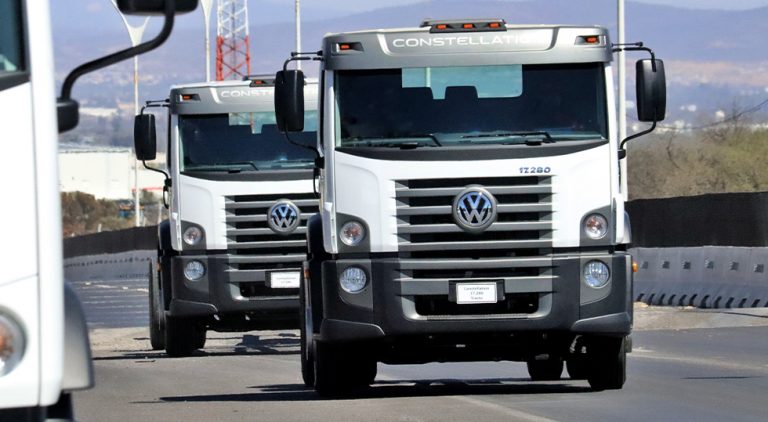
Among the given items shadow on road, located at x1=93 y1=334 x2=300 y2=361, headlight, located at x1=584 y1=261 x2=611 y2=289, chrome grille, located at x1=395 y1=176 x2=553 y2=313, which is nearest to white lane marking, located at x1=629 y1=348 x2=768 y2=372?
headlight, located at x1=584 y1=261 x2=611 y2=289

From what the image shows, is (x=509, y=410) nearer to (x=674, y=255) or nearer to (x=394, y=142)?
(x=394, y=142)

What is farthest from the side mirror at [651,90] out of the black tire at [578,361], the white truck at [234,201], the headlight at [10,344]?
the headlight at [10,344]

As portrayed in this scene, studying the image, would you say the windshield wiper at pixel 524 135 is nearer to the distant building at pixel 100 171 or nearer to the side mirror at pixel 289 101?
the side mirror at pixel 289 101

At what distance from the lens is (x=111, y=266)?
2566 inches

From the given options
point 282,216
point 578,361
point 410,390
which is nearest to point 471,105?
point 410,390

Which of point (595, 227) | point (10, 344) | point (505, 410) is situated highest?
point (595, 227)

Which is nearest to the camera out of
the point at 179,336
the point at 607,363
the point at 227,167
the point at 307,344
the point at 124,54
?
the point at 124,54

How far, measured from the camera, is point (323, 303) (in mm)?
13875

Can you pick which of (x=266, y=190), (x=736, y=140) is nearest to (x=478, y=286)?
(x=266, y=190)

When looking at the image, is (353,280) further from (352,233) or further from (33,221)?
(33,221)

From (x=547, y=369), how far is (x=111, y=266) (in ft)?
165

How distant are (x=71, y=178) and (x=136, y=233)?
108 metres

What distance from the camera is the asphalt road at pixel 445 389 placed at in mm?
12664

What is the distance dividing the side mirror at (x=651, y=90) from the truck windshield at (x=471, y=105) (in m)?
0.36
